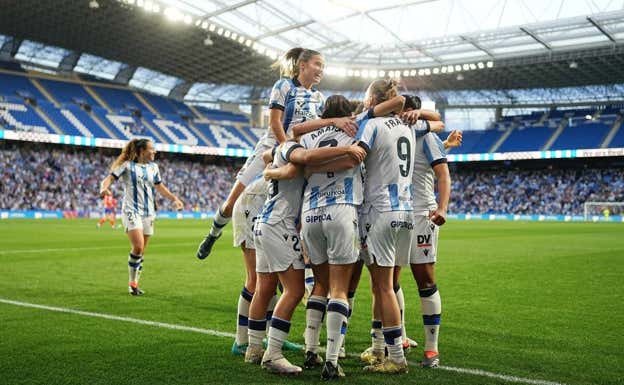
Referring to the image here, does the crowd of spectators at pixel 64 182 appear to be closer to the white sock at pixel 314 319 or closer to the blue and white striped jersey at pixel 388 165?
the white sock at pixel 314 319

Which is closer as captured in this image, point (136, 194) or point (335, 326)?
point (335, 326)

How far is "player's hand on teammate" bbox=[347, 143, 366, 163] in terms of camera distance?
4.38m

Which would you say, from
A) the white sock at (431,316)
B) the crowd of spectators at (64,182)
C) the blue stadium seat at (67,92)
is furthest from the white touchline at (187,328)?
the blue stadium seat at (67,92)

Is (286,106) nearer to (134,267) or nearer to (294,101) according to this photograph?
(294,101)

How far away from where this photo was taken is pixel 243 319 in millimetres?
5375

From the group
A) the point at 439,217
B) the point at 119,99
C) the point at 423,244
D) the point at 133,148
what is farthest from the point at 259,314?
the point at 119,99

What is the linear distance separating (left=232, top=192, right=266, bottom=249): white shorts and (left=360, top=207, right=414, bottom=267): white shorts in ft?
3.59

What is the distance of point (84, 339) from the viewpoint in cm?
564

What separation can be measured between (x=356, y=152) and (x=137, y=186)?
539 cm

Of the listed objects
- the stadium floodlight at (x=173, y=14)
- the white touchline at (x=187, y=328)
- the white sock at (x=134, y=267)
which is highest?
the stadium floodlight at (x=173, y=14)

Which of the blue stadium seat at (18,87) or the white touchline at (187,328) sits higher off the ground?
the blue stadium seat at (18,87)

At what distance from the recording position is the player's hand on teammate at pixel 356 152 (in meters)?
4.38

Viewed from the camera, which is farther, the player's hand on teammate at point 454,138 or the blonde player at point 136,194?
the blonde player at point 136,194

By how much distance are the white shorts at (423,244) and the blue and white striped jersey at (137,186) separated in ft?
16.7
